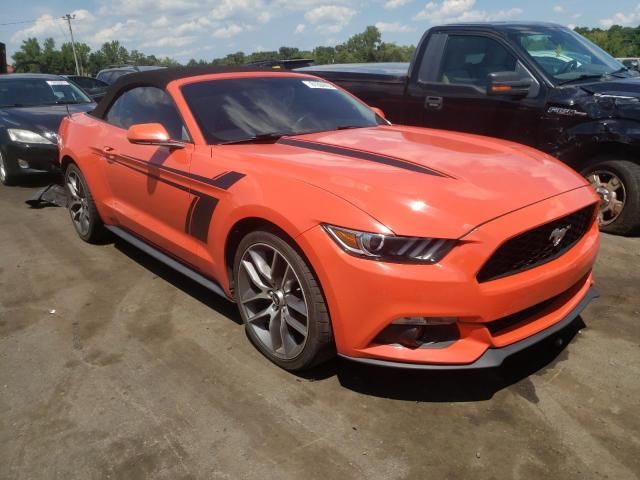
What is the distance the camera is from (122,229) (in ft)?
14.4

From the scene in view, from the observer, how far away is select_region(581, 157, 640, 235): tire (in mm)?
4582

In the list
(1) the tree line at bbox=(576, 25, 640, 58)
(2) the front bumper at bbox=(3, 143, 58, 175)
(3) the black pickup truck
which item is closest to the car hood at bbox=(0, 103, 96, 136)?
(2) the front bumper at bbox=(3, 143, 58, 175)

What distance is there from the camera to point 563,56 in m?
5.24

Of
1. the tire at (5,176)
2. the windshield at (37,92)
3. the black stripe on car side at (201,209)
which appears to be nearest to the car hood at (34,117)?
the windshield at (37,92)

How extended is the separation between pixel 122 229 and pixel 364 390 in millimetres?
2546

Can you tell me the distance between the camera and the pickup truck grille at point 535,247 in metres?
2.40

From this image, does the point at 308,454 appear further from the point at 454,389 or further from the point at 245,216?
the point at 245,216

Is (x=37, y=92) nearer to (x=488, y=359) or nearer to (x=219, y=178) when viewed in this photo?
(x=219, y=178)

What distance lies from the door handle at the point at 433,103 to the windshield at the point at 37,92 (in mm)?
5315

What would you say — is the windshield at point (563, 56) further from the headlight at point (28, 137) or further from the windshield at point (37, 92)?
the windshield at point (37, 92)

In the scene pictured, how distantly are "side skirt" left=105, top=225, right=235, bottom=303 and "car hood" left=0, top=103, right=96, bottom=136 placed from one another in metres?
3.28

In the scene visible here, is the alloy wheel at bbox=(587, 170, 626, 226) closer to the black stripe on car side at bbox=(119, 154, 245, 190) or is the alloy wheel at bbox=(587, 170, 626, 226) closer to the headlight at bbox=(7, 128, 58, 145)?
the black stripe on car side at bbox=(119, 154, 245, 190)

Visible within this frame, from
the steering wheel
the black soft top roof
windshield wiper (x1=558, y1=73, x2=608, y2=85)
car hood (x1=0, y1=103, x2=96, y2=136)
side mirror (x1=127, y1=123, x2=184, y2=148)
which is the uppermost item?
the black soft top roof

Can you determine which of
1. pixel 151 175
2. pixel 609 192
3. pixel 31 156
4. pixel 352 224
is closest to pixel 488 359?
pixel 352 224
